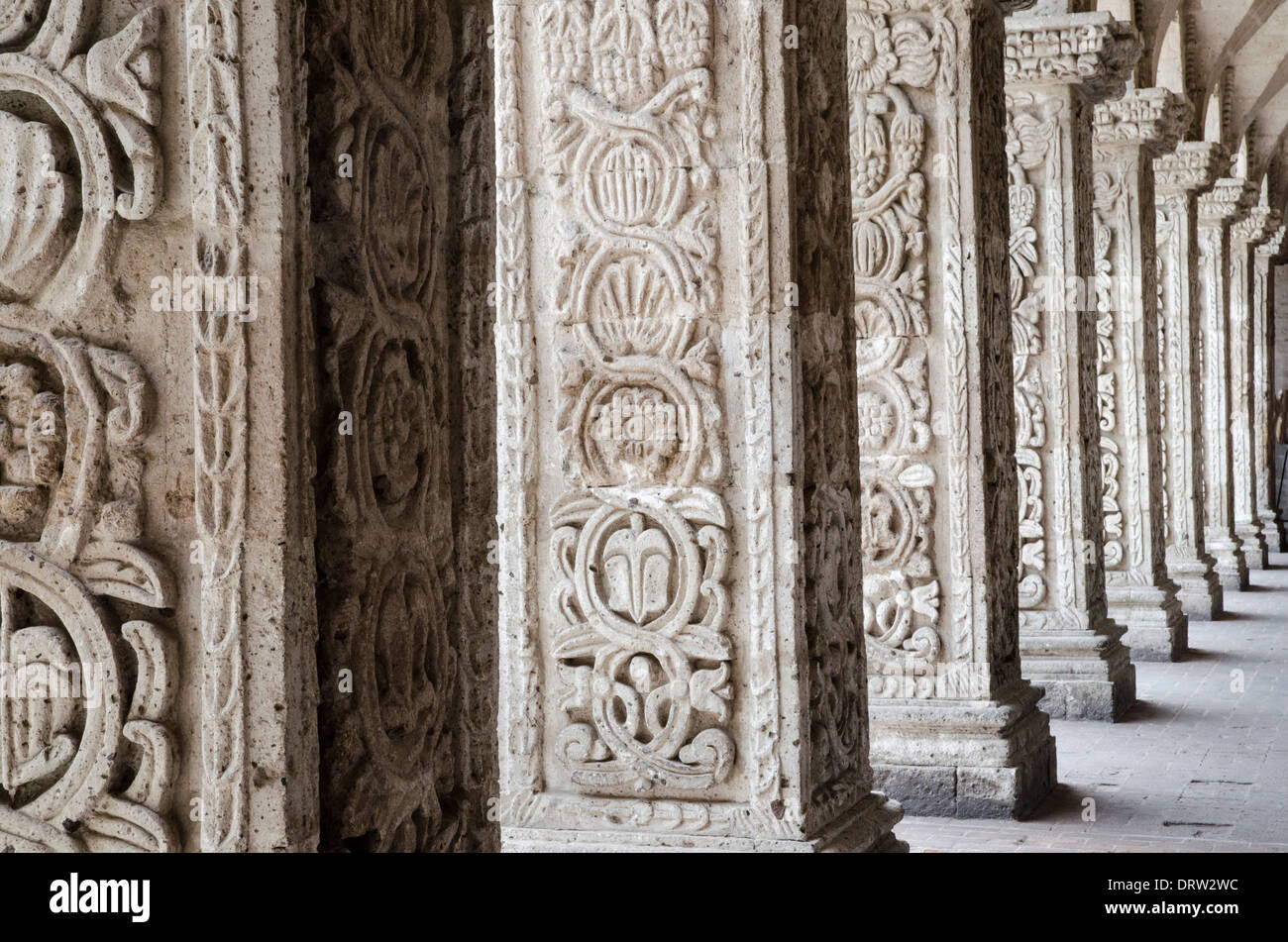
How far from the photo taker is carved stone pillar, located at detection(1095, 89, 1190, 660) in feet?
32.6

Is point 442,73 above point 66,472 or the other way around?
above

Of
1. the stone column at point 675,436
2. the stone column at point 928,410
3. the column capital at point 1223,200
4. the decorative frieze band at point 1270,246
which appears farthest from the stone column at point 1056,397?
the decorative frieze band at point 1270,246

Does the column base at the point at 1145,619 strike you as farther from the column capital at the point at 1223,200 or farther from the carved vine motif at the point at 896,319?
the column capital at the point at 1223,200

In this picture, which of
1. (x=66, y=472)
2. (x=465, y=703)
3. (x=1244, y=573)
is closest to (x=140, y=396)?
(x=66, y=472)

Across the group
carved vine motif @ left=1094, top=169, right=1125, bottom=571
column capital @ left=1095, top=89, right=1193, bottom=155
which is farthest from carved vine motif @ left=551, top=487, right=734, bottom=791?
column capital @ left=1095, top=89, right=1193, bottom=155

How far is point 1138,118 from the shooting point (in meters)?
9.96

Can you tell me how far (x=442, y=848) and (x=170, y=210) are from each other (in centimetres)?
93

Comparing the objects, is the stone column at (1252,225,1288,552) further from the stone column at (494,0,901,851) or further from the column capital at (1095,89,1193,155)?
the stone column at (494,0,901,851)

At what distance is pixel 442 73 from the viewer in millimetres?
2150

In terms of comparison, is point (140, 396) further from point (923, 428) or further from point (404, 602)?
point (923, 428)

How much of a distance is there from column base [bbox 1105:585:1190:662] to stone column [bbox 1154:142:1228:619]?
6.49 ft

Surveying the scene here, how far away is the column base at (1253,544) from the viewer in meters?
17.1

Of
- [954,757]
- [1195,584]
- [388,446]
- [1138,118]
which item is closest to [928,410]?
[954,757]

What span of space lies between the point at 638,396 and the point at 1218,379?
1255 centimetres
